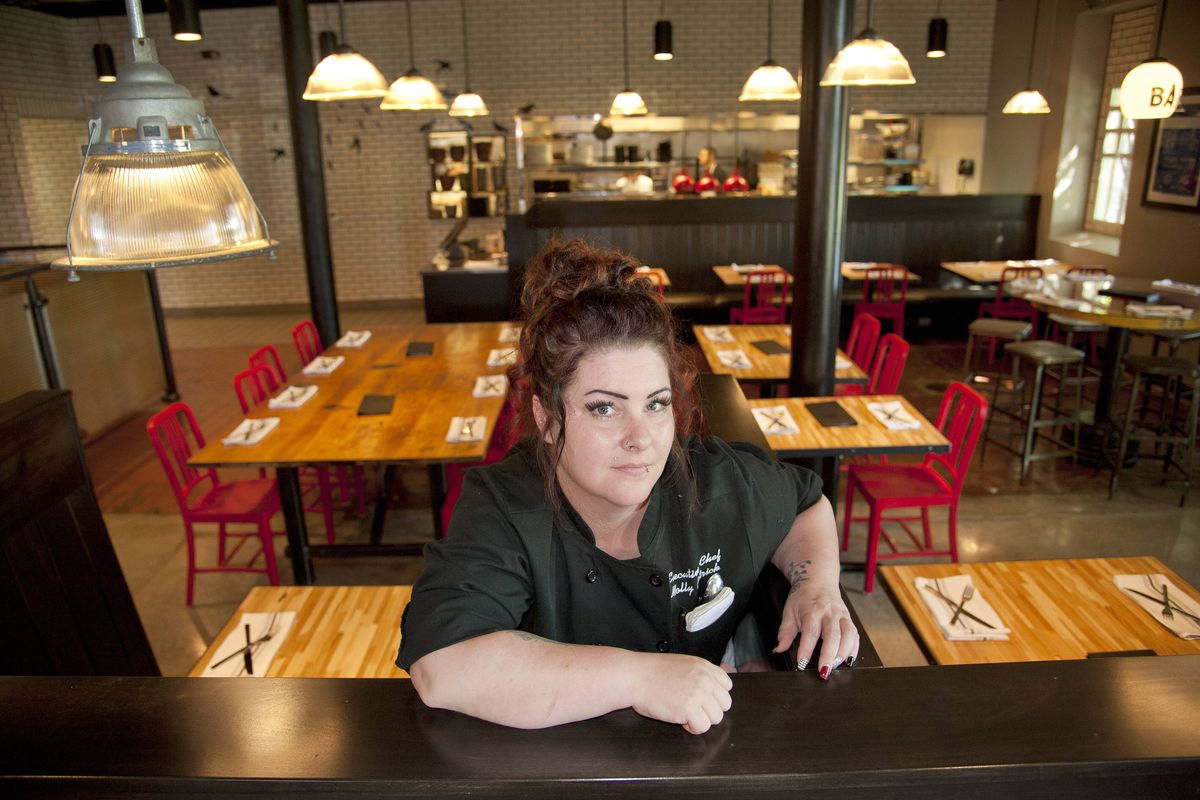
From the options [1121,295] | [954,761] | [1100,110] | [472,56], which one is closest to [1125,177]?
[1100,110]

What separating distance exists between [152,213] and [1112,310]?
523 cm

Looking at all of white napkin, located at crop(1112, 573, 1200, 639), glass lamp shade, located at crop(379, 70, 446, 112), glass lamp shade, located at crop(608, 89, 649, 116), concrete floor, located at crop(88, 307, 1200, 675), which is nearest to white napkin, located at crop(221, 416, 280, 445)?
concrete floor, located at crop(88, 307, 1200, 675)

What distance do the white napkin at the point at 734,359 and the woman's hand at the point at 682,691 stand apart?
13.6 ft

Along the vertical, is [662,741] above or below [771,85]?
below

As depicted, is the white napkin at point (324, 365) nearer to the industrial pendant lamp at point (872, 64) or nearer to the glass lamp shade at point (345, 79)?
the glass lamp shade at point (345, 79)

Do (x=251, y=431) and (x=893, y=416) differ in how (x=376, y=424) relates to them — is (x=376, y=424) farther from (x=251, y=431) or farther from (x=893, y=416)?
(x=893, y=416)

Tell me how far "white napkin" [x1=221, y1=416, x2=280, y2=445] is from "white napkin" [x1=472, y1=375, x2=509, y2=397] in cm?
105

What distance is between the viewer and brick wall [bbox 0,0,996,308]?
1052 centimetres

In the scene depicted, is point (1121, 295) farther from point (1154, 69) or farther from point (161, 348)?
point (161, 348)

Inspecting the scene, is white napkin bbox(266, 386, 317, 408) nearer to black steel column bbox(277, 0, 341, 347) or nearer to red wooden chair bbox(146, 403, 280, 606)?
red wooden chair bbox(146, 403, 280, 606)

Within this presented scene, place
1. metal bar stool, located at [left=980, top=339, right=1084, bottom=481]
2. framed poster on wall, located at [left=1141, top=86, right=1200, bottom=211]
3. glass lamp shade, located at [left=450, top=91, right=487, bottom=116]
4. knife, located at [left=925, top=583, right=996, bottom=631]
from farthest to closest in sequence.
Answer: framed poster on wall, located at [left=1141, top=86, right=1200, bottom=211] < glass lamp shade, located at [left=450, top=91, right=487, bottom=116] < metal bar stool, located at [left=980, top=339, right=1084, bottom=481] < knife, located at [left=925, top=583, right=996, bottom=631]

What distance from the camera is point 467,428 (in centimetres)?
397

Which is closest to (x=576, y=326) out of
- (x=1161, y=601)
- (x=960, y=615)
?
(x=960, y=615)


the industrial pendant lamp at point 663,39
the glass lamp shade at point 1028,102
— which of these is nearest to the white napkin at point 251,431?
the industrial pendant lamp at point 663,39
